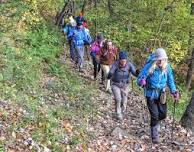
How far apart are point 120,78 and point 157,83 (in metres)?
1.98

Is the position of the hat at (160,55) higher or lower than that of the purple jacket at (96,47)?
higher

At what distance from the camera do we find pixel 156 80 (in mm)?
9461

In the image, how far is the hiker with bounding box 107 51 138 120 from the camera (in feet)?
36.6

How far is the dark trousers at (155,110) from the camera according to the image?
9648mm

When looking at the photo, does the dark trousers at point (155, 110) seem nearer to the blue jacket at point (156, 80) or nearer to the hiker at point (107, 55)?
the blue jacket at point (156, 80)

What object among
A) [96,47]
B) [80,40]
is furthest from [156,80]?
[80,40]

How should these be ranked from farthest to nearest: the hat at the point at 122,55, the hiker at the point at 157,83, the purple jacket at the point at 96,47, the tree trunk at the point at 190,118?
the purple jacket at the point at 96,47
the tree trunk at the point at 190,118
the hat at the point at 122,55
the hiker at the point at 157,83

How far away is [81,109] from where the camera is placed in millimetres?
11688

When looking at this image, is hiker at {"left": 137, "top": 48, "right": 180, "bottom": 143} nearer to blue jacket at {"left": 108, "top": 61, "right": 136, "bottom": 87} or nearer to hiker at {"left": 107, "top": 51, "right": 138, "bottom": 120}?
hiker at {"left": 107, "top": 51, "right": 138, "bottom": 120}

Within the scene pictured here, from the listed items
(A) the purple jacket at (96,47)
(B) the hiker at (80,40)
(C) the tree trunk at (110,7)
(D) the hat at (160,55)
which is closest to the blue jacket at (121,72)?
(D) the hat at (160,55)

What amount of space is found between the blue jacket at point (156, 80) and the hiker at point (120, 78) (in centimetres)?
151

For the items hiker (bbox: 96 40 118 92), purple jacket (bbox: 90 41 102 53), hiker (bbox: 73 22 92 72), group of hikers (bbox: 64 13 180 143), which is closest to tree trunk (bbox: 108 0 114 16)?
hiker (bbox: 73 22 92 72)

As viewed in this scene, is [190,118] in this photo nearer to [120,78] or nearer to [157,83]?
[120,78]

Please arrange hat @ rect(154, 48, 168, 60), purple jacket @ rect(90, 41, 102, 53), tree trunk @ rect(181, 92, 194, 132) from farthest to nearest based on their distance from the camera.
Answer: purple jacket @ rect(90, 41, 102, 53)
tree trunk @ rect(181, 92, 194, 132)
hat @ rect(154, 48, 168, 60)
